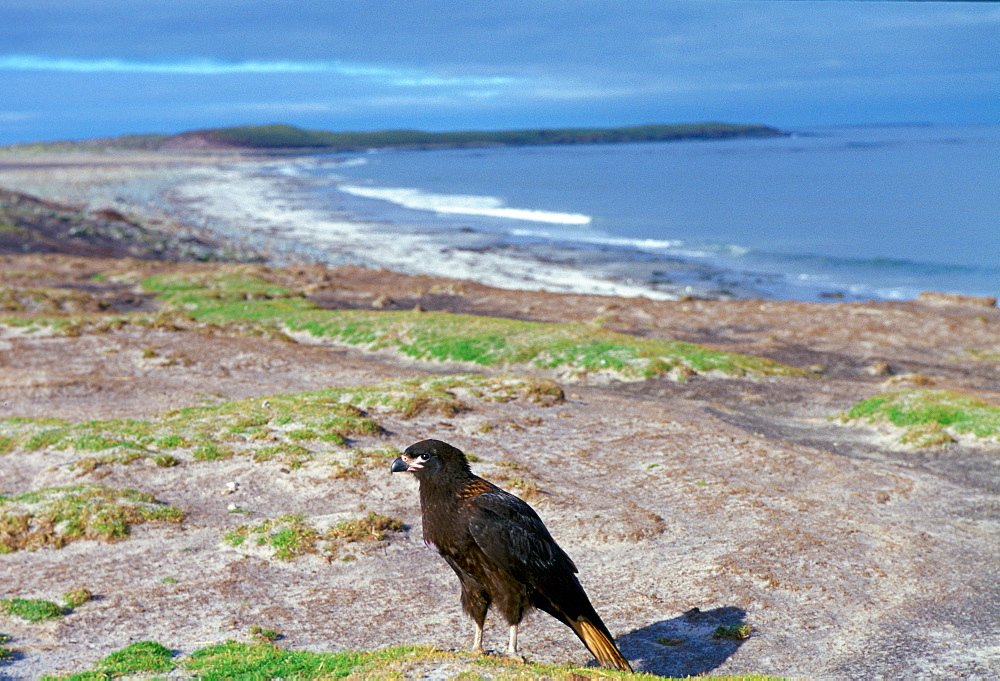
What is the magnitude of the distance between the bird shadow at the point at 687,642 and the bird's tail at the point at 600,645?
1478 millimetres

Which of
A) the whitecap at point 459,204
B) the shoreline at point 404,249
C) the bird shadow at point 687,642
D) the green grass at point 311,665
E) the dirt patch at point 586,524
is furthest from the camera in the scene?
the whitecap at point 459,204

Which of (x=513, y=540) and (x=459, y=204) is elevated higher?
(x=459, y=204)

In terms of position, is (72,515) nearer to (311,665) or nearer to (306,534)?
(306,534)

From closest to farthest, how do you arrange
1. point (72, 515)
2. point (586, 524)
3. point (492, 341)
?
point (72, 515) → point (586, 524) → point (492, 341)

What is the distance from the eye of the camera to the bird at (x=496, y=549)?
8375 millimetres

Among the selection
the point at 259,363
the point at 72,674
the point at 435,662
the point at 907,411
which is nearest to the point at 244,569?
the point at 72,674

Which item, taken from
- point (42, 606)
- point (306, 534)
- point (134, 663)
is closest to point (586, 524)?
point (306, 534)

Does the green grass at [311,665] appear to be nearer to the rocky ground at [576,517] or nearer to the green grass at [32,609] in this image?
the rocky ground at [576,517]

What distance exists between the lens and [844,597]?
1173 cm

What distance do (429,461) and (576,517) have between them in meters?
6.16

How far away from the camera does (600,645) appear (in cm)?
847

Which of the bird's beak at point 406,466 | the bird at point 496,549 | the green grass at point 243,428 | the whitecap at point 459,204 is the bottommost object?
the green grass at point 243,428

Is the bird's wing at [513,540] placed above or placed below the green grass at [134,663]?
above

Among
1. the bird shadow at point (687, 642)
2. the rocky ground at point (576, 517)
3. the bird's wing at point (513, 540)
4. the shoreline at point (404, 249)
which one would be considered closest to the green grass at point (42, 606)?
the rocky ground at point (576, 517)
